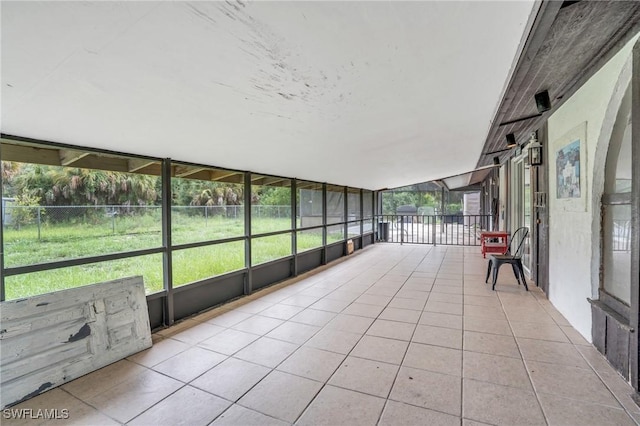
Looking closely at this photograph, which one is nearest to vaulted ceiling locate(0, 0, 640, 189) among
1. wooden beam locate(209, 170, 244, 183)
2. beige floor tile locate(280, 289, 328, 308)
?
wooden beam locate(209, 170, 244, 183)

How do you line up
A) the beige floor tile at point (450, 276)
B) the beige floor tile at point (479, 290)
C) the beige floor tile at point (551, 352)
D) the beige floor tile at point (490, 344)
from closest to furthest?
the beige floor tile at point (551, 352), the beige floor tile at point (490, 344), the beige floor tile at point (479, 290), the beige floor tile at point (450, 276)

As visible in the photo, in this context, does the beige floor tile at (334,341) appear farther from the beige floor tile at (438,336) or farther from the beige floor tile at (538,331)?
the beige floor tile at (538,331)

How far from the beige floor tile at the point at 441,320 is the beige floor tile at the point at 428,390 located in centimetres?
95

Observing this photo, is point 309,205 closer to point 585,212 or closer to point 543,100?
point 543,100

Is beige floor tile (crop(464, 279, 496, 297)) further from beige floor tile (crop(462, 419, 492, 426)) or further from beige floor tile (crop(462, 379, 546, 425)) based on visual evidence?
beige floor tile (crop(462, 419, 492, 426))

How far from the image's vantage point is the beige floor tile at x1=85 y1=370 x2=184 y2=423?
177cm

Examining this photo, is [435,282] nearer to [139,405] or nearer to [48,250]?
[139,405]

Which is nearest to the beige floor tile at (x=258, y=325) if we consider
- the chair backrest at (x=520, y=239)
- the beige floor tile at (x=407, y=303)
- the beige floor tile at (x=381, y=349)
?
the beige floor tile at (x=381, y=349)

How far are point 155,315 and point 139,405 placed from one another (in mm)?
1263

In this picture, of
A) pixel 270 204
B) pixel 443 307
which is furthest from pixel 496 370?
pixel 270 204

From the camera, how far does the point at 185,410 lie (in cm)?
177

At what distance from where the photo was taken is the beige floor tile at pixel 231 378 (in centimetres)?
194

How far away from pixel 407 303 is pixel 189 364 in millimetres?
2504

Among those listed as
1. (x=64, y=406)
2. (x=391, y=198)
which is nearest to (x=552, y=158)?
(x=64, y=406)
